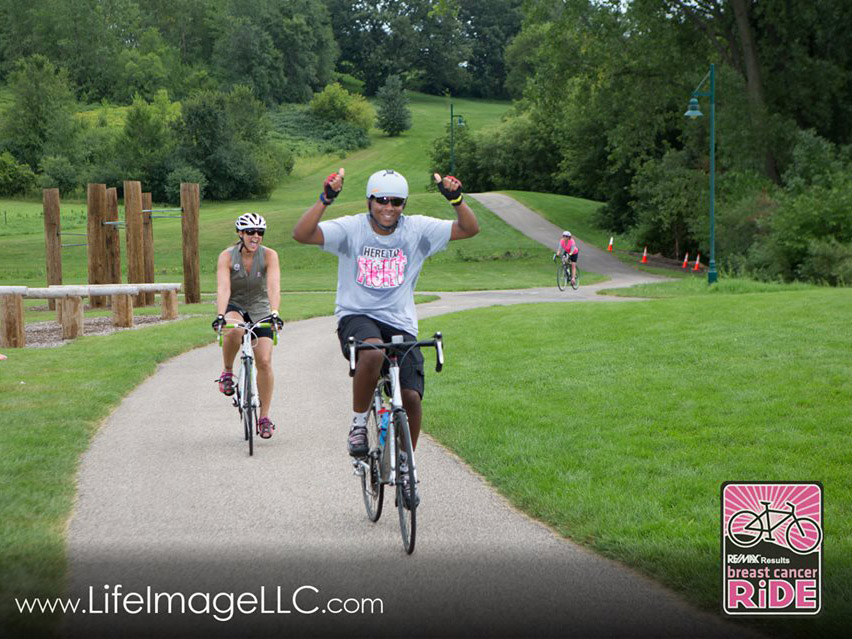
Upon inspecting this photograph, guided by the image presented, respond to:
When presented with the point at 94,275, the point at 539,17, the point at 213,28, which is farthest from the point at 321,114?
the point at 94,275

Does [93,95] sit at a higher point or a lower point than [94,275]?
higher

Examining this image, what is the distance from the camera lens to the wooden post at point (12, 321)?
55.3 feet

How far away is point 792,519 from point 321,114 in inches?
4366

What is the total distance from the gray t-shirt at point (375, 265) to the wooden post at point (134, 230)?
1949cm

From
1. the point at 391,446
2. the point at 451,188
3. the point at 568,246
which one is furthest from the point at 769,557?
the point at 568,246

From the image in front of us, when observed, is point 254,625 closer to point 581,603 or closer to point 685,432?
point 581,603

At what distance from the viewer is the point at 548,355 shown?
14422 millimetres

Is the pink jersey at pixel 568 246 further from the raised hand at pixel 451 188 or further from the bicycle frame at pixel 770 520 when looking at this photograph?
the bicycle frame at pixel 770 520

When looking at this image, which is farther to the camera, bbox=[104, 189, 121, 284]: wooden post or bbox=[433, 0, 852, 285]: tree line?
bbox=[433, 0, 852, 285]: tree line

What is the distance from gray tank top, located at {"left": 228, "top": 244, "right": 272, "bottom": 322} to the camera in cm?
895

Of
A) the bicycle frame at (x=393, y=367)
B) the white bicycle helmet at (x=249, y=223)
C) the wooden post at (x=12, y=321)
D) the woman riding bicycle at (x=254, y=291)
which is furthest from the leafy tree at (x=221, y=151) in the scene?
the bicycle frame at (x=393, y=367)

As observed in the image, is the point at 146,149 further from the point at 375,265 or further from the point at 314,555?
the point at 314,555

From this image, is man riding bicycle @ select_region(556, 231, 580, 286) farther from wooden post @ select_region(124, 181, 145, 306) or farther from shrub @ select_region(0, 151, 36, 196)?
shrub @ select_region(0, 151, 36, 196)

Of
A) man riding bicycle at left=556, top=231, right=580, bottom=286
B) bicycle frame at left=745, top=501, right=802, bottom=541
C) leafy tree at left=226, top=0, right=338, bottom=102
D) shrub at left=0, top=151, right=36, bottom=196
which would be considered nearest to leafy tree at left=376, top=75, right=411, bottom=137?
leafy tree at left=226, top=0, right=338, bottom=102
